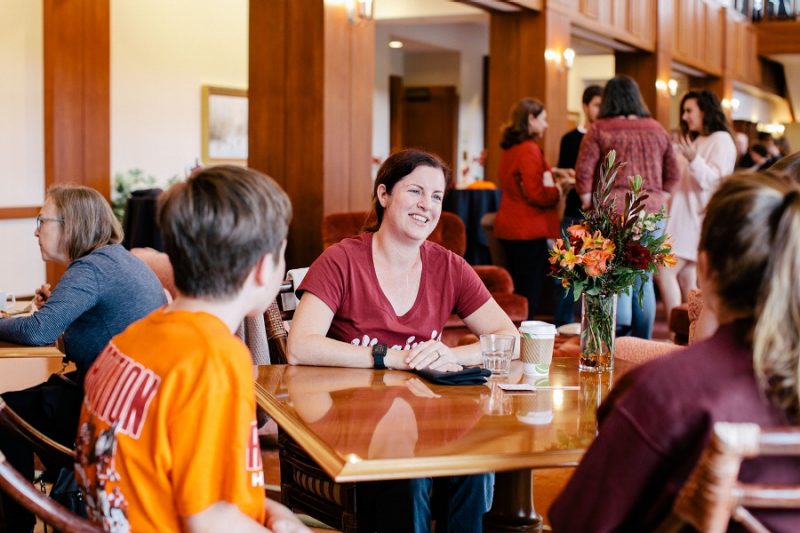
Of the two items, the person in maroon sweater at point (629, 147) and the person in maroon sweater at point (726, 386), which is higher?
the person in maroon sweater at point (629, 147)

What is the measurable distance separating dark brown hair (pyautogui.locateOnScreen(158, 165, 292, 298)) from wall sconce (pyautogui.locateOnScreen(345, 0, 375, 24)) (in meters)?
5.04

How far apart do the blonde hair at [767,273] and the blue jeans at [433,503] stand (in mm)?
1154

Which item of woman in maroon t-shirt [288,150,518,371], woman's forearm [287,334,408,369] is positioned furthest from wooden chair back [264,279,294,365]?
woman's forearm [287,334,408,369]

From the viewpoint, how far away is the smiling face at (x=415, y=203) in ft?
9.27

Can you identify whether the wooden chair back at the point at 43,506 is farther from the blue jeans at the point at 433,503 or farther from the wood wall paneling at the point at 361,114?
the wood wall paneling at the point at 361,114

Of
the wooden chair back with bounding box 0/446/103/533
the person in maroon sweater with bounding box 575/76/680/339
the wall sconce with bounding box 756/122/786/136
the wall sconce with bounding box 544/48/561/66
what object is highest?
the wall sconce with bounding box 756/122/786/136

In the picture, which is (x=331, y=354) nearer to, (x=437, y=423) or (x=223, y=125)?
(x=437, y=423)

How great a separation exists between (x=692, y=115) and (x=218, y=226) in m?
5.83

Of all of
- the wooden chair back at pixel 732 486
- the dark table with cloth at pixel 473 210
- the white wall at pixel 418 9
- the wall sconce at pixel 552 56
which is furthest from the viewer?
the white wall at pixel 418 9

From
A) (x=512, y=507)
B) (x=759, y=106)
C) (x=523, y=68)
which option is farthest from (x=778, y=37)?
(x=512, y=507)

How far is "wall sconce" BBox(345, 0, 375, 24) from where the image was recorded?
21.0 ft

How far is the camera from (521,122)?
671 centimetres

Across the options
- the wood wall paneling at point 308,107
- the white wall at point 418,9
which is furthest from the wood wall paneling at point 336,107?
the white wall at point 418,9

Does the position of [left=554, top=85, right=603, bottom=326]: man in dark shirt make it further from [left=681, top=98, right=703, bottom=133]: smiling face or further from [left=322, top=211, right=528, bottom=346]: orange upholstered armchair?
[left=681, top=98, right=703, bottom=133]: smiling face
